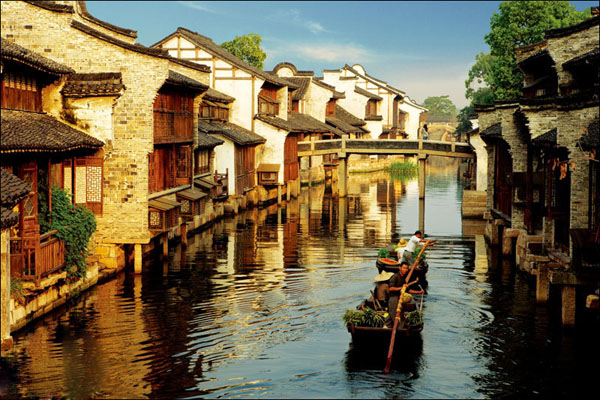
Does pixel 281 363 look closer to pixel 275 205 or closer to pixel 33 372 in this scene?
pixel 33 372

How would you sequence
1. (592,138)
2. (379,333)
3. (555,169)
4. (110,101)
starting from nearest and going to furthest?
1. (379,333)
2. (592,138)
3. (555,169)
4. (110,101)

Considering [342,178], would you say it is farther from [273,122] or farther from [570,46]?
[570,46]

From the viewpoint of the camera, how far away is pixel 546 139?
89.5 ft

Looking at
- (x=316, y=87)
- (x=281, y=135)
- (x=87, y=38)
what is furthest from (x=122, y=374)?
(x=316, y=87)

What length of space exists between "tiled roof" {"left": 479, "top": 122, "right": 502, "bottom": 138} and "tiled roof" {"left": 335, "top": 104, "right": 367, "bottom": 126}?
55349mm

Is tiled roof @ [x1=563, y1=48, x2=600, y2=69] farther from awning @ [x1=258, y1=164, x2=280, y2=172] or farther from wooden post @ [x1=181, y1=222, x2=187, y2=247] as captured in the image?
awning @ [x1=258, y1=164, x2=280, y2=172]

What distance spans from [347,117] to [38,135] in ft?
249

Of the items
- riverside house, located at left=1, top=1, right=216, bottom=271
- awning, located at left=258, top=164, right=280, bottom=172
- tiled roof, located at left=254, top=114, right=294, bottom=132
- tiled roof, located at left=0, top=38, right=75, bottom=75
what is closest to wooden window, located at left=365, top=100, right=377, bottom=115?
tiled roof, located at left=254, top=114, right=294, bottom=132

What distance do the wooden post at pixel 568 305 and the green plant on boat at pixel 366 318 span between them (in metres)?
5.58

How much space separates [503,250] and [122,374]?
23713 millimetres

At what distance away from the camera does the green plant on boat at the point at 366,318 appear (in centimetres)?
2169

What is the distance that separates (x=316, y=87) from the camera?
277ft

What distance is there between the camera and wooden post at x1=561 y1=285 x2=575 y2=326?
22.9m

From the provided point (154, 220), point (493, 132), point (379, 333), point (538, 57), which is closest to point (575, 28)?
point (538, 57)
